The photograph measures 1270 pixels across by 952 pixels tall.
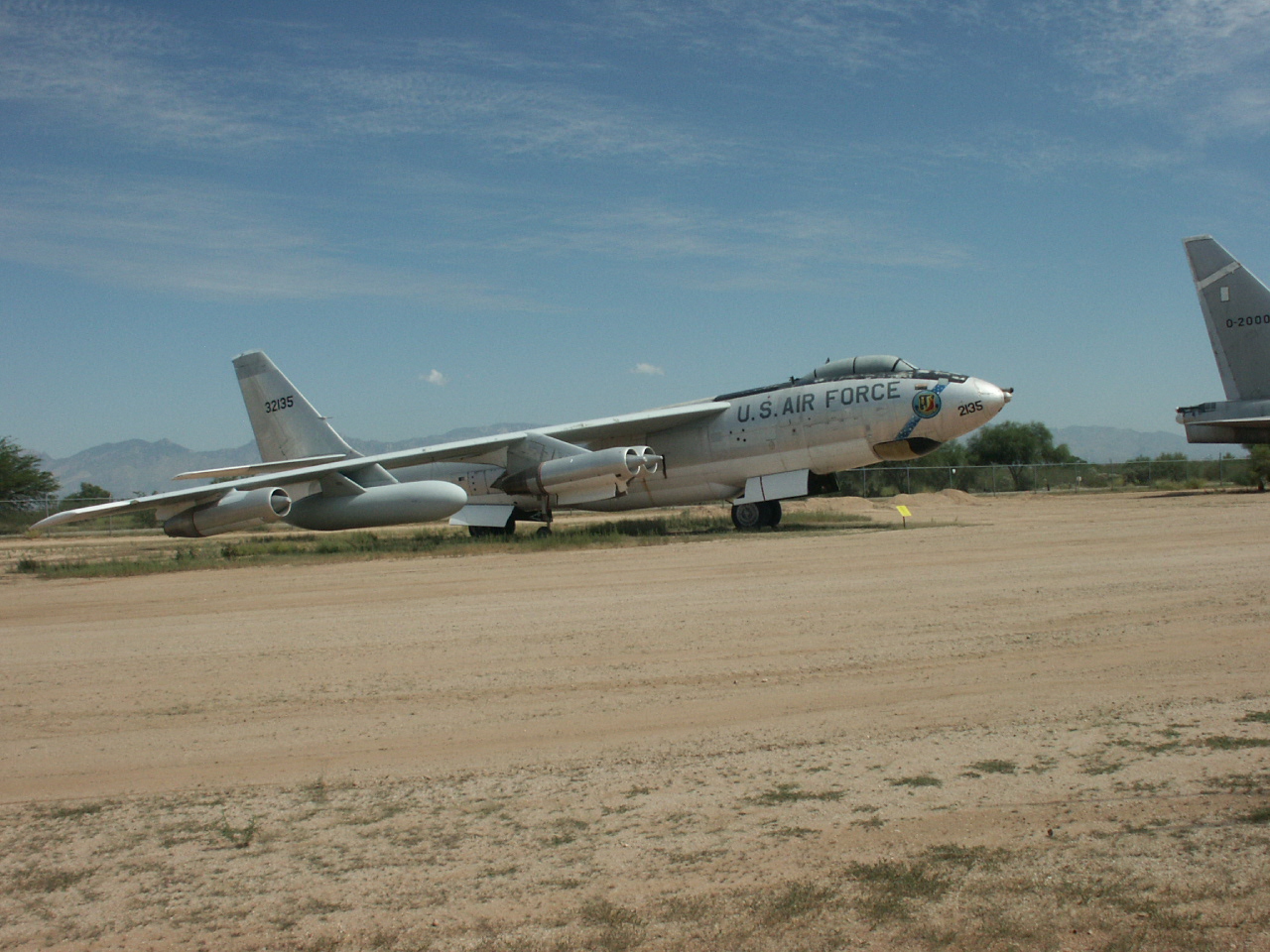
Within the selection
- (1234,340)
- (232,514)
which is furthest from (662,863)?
(1234,340)

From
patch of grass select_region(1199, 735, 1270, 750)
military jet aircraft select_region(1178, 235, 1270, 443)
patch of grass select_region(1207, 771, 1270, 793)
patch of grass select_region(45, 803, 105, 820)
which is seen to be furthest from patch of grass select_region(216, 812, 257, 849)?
military jet aircraft select_region(1178, 235, 1270, 443)

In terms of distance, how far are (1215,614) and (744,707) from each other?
196 inches

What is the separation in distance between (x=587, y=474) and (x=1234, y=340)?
23114mm

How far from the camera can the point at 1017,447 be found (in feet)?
206

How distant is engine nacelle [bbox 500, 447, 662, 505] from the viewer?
21.4 metres

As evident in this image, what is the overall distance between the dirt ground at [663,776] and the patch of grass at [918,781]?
0.03 m

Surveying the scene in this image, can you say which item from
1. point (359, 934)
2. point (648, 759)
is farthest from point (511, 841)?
point (648, 759)

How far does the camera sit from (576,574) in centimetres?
1452

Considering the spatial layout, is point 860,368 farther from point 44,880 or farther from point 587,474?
point 44,880

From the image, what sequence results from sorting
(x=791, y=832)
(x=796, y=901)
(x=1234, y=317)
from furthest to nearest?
(x=1234, y=317)
(x=791, y=832)
(x=796, y=901)

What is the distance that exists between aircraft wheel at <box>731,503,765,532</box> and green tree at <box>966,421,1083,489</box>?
43396 millimetres

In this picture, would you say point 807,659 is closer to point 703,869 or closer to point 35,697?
point 703,869

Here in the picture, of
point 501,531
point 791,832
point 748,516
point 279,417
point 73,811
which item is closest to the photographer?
point 791,832

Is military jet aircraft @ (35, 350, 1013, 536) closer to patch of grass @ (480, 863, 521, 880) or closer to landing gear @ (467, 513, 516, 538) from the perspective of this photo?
landing gear @ (467, 513, 516, 538)
